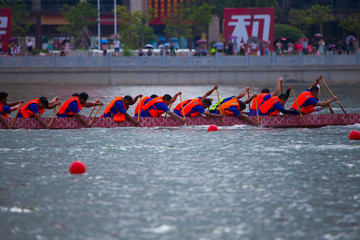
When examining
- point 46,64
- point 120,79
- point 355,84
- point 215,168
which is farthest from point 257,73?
point 215,168

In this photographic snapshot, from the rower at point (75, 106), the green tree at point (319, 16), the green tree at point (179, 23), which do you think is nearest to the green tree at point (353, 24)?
the green tree at point (319, 16)

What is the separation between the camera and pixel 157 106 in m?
17.0

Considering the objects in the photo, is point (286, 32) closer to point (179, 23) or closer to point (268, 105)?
point (179, 23)

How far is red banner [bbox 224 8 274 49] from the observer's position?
39750mm

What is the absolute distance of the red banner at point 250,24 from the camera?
39.8 metres

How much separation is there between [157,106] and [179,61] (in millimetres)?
21279

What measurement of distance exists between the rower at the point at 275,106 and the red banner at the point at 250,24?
23.2m

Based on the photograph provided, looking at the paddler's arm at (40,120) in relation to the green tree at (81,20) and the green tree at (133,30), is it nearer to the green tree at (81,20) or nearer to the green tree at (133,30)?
the green tree at (133,30)

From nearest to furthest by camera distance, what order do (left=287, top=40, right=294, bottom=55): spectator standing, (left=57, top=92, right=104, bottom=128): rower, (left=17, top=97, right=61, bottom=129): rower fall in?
(left=17, top=97, right=61, bottom=129): rower < (left=57, top=92, right=104, bottom=128): rower < (left=287, top=40, right=294, bottom=55): spectator standing

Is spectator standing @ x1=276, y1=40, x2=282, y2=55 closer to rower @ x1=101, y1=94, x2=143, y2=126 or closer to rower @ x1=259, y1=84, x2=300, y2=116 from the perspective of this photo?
rower @ x1=259, y1=84, x2=300, y2=116

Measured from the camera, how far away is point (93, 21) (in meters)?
61.6

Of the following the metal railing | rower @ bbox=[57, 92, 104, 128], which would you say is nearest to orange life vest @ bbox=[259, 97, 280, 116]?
rower @ bbox=[57, 92, 104, 128]

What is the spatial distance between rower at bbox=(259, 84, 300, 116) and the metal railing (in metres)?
20.2

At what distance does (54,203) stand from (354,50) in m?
33.7
